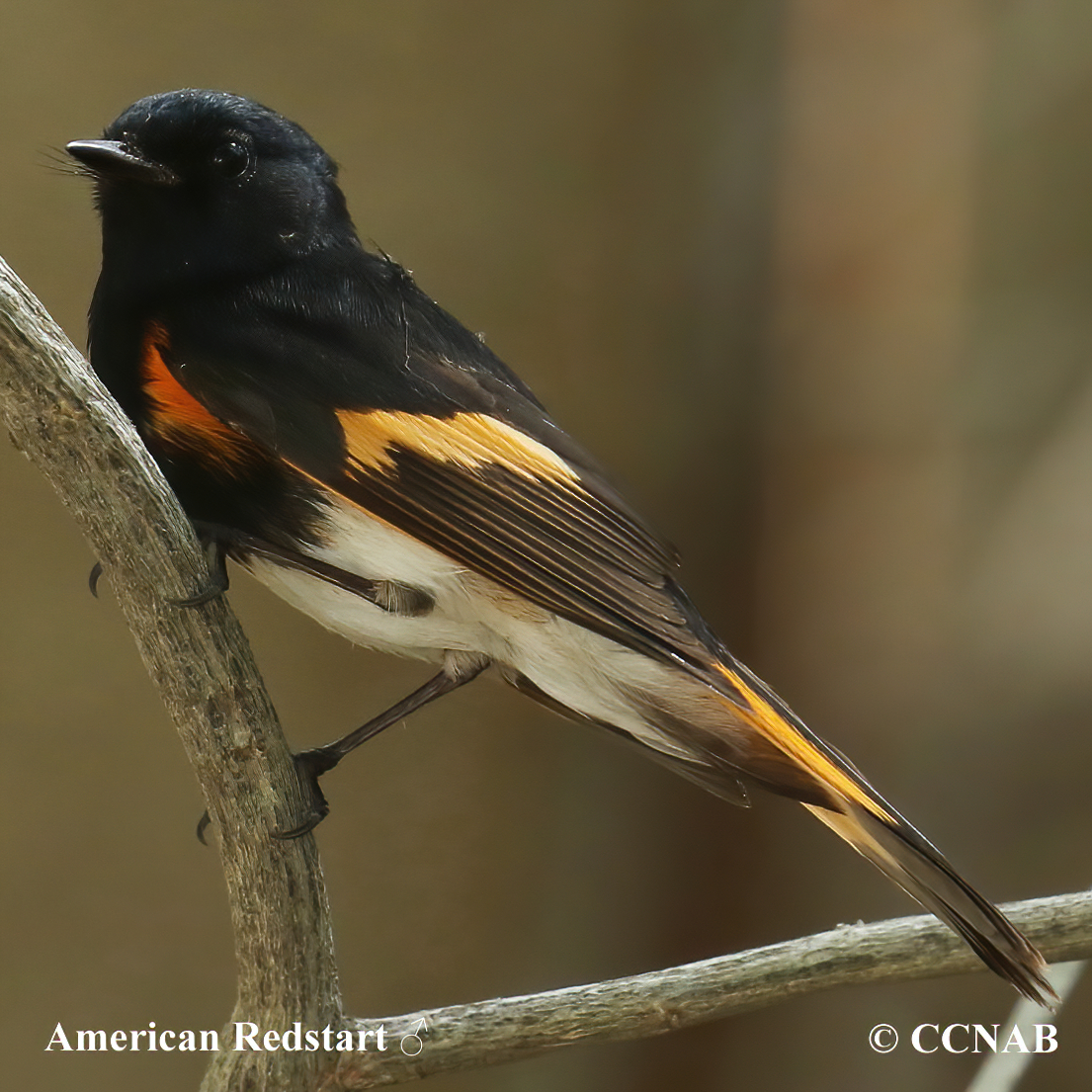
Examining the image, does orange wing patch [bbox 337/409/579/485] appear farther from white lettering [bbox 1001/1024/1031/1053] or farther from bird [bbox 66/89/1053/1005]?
white lettering [bbox 1001/1024/1031/1053]

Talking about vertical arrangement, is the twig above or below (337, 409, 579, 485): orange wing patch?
below

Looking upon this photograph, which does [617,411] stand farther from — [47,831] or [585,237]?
[47,831]

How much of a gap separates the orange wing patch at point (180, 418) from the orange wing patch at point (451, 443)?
3.1 inches

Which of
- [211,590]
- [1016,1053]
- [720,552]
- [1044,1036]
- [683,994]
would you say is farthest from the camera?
[720,552]

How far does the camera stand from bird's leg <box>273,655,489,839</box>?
80 cm

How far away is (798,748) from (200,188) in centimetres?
53

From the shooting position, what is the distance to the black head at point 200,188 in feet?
2.49

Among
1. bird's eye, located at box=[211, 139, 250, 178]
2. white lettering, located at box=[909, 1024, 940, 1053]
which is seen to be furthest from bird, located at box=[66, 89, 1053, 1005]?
white lettering, located at box=[909, 1024, 940, 1053]

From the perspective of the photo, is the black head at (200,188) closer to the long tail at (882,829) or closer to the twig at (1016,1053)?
the long tail at (882,829)

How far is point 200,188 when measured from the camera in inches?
31.0

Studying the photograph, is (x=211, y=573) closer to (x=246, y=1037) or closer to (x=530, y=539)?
(x=530, y=539)

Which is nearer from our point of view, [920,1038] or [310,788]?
[310,788]

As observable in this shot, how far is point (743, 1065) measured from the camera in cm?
A: 169

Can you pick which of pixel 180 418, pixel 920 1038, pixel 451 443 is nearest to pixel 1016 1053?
pixel 920 1038
